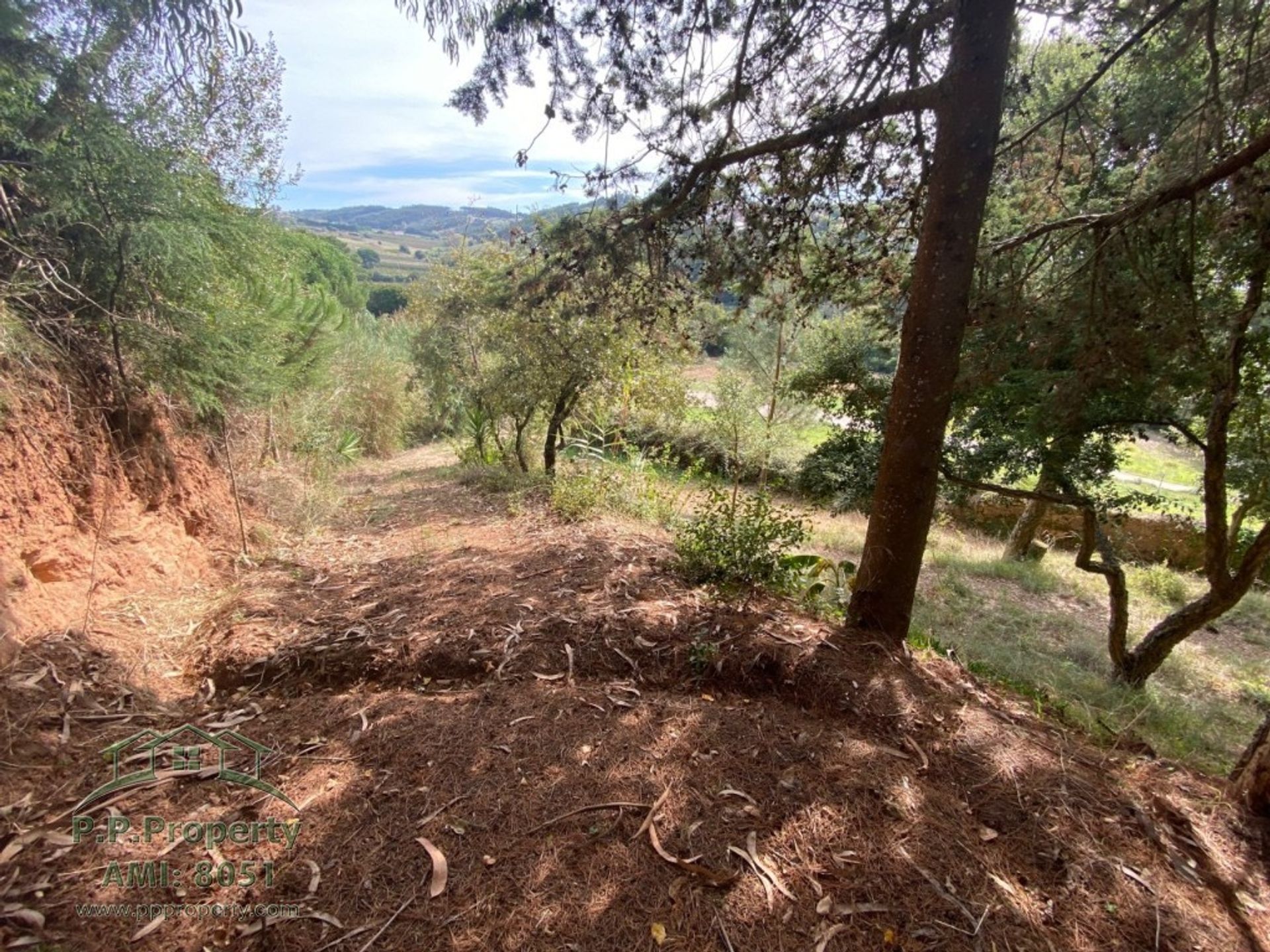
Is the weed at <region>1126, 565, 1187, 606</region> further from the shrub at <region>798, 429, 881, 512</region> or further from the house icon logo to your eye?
the house icon logo

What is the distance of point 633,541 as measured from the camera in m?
4.50

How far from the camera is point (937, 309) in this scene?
7.89 ft

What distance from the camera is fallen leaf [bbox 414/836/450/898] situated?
1485 mm

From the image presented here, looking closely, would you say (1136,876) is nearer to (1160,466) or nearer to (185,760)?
(185,760)

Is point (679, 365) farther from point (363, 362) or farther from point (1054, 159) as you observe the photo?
point (363, 362)

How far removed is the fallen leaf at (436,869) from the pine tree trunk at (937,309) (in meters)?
2.27

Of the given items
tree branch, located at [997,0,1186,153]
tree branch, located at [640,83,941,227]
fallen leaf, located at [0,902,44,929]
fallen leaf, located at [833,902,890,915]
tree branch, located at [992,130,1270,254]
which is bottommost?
fallen leaf, located at [0,902,44,929]

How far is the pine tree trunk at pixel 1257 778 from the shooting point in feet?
6.37

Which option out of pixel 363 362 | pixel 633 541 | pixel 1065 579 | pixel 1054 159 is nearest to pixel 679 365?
pixel 633 541

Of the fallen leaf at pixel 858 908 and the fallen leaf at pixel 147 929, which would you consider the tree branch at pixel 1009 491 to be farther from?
the fallen leaf at pixel 147 929

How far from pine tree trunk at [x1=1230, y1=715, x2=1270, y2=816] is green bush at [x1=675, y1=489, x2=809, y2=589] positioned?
198 centimetres

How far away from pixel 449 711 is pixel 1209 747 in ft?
17.9

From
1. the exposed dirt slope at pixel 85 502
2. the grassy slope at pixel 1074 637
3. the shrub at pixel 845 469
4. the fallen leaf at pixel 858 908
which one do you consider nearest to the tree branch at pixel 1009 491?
the grassy slope at pixel 1074 637

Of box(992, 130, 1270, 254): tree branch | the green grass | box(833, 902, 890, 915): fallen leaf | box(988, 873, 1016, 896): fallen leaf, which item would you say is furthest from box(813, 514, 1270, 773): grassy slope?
the green grass
